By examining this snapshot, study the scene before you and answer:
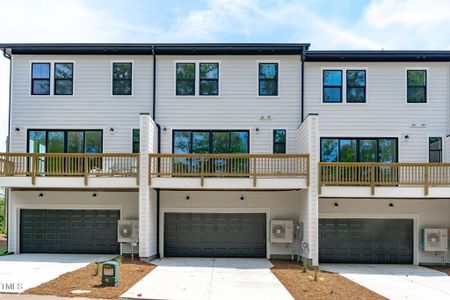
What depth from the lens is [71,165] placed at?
1644 cm

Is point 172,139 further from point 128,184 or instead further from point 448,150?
point 448,150

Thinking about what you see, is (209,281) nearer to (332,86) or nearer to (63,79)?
(332,86)

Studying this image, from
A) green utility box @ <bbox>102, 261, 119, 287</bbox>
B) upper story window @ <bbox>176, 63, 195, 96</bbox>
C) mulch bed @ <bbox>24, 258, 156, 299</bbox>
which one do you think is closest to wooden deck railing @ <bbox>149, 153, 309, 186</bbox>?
upper story window @ <bbox>176, 63, 195, 96</bbox>

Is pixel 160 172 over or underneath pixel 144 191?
over

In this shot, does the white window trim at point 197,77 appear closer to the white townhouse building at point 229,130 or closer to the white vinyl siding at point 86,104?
the white townhouse building at point 229,130

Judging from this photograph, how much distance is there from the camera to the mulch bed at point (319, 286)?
1076 centimetres

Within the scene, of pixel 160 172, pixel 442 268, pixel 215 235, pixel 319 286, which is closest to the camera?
pixel 319 286

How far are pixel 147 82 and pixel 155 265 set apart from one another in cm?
749

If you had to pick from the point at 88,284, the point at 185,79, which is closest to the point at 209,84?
the point at 185,79

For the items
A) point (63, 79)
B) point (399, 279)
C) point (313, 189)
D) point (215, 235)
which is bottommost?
point (399, 279)

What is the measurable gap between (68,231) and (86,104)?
5231mm

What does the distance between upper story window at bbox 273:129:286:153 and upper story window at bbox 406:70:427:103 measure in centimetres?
543

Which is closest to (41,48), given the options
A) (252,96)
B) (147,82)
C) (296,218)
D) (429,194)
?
(147,82)

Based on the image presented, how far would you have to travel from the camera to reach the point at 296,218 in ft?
57.6
